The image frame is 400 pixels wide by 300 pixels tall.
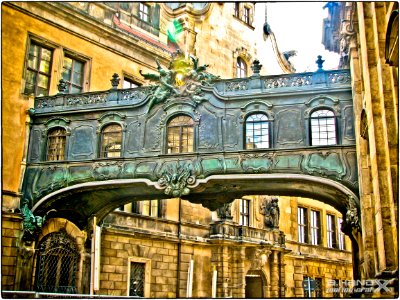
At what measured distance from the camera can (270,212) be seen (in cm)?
3216

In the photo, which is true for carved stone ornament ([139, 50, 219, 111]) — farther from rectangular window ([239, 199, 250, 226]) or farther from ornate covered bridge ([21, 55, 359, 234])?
rectangular window ([239, 199, 250, 226])

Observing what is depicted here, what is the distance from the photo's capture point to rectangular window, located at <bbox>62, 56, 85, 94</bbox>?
23859mm

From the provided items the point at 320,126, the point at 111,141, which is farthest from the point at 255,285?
the point at 320,126

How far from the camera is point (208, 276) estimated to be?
27797 mm

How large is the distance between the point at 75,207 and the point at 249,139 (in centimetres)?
773

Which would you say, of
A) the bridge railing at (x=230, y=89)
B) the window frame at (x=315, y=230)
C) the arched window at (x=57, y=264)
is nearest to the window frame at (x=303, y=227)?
the window frame at (x=315, y=230)

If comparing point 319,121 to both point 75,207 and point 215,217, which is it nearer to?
point 75,207

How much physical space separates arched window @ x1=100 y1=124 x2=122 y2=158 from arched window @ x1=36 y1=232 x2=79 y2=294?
182 inches

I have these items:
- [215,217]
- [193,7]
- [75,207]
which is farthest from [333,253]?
[75,207]

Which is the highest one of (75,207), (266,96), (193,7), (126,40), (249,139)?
(193,7)

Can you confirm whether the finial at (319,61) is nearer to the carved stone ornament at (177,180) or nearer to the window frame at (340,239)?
the carved stone ornament at (177,180)

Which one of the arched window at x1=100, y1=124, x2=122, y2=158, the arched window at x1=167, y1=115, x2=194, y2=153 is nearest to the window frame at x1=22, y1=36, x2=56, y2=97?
the arched window at x1=100, y1=124, x2=122, y2=158

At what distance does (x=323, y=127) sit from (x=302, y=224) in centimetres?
1873

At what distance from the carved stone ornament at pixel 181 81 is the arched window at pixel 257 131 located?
1925mm
